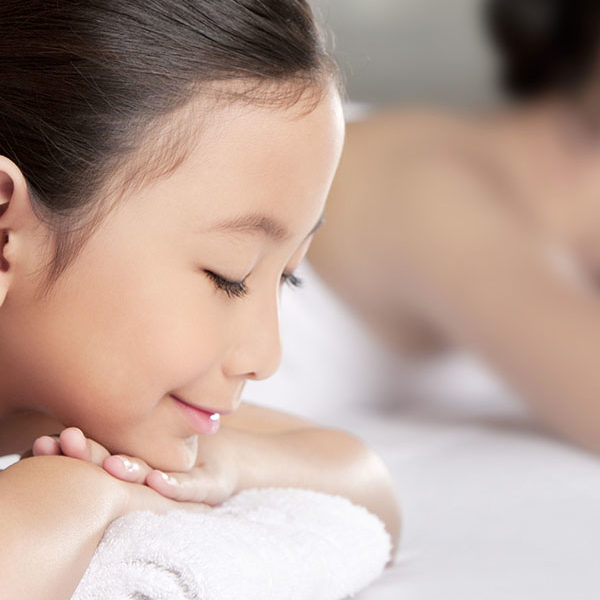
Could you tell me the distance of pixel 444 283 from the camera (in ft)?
5.20

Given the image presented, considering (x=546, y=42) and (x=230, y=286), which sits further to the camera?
(x=546, y=42)

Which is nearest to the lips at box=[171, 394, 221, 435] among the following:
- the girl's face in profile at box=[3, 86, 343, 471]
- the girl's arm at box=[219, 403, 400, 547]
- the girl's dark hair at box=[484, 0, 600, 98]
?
the girl's face in profile at box=[3, 86, 343, 471]

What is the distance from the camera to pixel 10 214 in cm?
74

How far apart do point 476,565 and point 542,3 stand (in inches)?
43.2

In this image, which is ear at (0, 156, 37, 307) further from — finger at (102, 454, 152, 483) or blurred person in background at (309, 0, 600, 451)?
blurred person in background at (309, 0, 600, 451)

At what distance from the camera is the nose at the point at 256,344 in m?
0.78

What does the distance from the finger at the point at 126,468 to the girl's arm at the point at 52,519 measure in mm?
12

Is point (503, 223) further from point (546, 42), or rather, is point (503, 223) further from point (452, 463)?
point (452, 463)

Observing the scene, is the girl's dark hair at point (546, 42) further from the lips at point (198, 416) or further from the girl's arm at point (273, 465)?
the lips at point (198, 416)

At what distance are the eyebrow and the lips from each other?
0.46 feet

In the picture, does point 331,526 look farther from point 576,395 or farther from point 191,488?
point 576,395

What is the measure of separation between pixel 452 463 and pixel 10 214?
0.75m

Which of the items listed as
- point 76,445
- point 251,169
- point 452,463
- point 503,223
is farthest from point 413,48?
point 76,445

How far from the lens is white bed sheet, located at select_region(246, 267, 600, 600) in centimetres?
93
